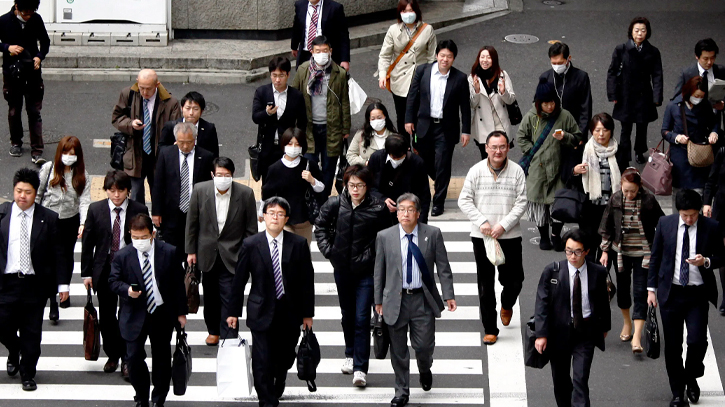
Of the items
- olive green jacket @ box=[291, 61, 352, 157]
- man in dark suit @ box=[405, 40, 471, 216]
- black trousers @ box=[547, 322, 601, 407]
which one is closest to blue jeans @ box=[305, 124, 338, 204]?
olive green jacket @ box=[291, 61, 352, 157]

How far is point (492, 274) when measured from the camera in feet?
41.8

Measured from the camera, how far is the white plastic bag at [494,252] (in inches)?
494

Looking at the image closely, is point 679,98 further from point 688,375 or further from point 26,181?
point 26,181

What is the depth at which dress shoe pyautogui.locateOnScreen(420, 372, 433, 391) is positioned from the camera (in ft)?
39.0

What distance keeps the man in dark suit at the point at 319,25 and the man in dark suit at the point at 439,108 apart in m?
1.84

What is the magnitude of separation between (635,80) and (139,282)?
24.7 feet

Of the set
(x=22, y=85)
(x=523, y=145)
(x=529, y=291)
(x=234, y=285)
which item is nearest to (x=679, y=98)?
(x=523, y=145)

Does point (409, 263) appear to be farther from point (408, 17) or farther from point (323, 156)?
point (408, 17)

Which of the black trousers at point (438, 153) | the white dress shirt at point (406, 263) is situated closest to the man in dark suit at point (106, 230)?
the white dress shirt at point (406, 263)

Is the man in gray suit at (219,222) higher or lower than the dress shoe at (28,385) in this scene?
higher

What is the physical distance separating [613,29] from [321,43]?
825cm

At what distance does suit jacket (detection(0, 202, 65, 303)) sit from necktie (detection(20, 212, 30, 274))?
0.14ft

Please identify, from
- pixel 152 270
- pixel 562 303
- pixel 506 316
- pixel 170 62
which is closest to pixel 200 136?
pixel 152 270

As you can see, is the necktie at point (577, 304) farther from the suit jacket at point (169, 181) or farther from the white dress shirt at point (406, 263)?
the suit jacket at point (169, 181)
